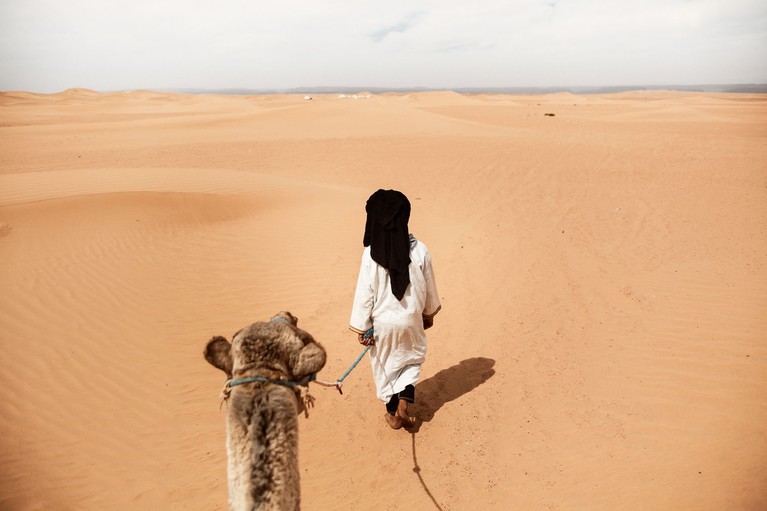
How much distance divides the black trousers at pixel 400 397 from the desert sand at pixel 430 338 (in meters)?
0.28

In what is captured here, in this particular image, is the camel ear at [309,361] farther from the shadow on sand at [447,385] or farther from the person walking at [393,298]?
the shadow on sand at [447,385]

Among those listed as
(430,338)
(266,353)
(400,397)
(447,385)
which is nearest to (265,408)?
(266,353)

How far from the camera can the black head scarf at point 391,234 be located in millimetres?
3371

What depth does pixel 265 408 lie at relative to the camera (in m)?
1.66

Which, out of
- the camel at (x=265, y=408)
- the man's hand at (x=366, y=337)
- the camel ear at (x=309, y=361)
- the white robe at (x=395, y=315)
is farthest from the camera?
the man's hand at (x=366, y=337)

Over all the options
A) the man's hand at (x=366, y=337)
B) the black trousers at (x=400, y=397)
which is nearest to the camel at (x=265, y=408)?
the man's hand at (x=366, y=337)

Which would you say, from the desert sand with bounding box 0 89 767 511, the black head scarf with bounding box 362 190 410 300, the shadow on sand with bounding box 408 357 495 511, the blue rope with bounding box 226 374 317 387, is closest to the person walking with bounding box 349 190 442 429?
the black head scarf with bounding box 362 190 410 300

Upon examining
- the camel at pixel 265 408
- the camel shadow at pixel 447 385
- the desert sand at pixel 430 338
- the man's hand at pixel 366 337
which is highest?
the camel at pixel 265 408

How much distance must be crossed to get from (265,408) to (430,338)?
442cm

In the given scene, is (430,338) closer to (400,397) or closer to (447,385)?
(447,385)

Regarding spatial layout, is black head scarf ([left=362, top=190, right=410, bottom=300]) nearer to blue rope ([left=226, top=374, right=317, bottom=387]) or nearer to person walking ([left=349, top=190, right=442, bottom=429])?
person walking ([left=349, top=190, right=442, bottom=429])

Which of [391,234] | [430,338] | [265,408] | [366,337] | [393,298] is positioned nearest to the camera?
[265,408]

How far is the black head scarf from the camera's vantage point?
11.1ft

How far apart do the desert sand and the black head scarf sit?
1.84m
